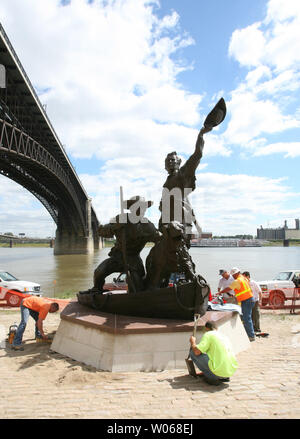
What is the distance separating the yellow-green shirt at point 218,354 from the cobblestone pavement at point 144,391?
8.4 inches

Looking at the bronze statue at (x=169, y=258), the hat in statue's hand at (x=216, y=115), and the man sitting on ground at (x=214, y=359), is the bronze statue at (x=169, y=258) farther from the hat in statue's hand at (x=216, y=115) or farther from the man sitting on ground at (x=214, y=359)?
the hat in statue's hand at (x=216, y=115)

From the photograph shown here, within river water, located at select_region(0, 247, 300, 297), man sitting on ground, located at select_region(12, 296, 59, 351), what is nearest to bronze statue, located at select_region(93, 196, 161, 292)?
man sitting on ground, located at select_region(12, 296, 59, 351)

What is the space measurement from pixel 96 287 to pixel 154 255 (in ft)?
4.87

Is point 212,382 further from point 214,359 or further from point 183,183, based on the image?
point 183,183

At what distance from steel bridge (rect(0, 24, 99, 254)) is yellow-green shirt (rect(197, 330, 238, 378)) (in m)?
25.8

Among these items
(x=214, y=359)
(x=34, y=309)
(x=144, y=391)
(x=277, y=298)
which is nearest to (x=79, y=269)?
(x=277, y=298)

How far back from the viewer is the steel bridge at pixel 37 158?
29.4 metres

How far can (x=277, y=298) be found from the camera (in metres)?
11.5

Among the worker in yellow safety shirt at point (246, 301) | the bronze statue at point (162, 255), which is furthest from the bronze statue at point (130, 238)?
the worker in yellow safety shirt at point (246, 301)

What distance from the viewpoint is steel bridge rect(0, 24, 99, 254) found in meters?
29.4

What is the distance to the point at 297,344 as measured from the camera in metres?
6.24

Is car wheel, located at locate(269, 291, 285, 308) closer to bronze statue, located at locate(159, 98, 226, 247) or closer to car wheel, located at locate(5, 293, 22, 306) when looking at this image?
bronze statue, located at locate(159, 98, 226, 247)

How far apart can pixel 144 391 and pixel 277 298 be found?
8711 millimetres

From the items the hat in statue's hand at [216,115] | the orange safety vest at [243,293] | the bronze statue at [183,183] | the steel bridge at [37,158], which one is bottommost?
the orange safety vest at [243,293]
